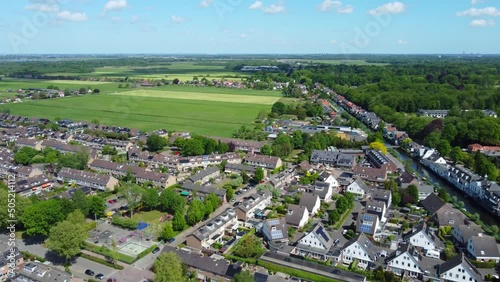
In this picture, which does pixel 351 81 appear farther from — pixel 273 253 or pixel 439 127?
pixel 273 253

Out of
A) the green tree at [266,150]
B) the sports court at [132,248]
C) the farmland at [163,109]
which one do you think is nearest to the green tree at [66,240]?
the sports court at [132,248]

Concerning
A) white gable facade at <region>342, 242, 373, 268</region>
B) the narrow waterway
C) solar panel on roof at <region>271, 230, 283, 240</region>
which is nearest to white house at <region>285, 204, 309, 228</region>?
solar panel on roof at <region>271, 230, 283, 240</region>

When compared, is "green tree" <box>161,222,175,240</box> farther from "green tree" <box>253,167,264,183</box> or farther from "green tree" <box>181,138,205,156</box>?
"green tree" <box>181,138,205,156</box>

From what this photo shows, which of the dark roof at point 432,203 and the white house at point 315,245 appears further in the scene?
the dark roof at point 432,203

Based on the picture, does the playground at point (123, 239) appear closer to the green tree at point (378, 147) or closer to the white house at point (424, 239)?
the white house at point (424, 239)

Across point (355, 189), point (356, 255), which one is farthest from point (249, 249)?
point (355, 189)

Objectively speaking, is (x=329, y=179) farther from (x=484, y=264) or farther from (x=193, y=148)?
(x=193, y=148)
